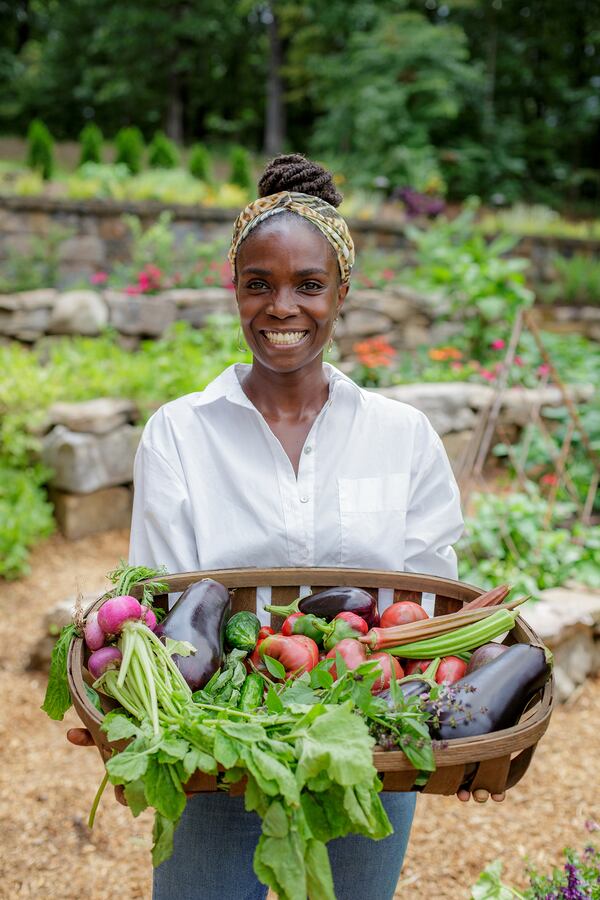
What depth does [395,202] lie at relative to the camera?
12859 millimetres

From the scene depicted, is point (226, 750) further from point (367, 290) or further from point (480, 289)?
point (367, 290)

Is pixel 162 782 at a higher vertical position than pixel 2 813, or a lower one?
higher

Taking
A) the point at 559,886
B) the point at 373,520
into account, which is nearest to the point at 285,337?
the point at 373,520

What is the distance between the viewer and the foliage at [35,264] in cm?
865

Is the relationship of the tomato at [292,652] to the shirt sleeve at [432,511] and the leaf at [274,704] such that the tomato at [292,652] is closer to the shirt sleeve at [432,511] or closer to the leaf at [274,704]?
the leaf at [274,704]

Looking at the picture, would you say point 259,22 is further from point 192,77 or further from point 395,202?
point 395,202

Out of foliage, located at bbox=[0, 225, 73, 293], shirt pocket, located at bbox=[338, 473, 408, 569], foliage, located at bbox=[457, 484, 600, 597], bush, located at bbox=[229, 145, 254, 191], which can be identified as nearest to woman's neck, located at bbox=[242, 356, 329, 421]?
shirt pocket, located at bbox=[338, 473, 408, 569]

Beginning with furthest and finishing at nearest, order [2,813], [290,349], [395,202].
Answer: [395,202] → [2,813] → [290,349]

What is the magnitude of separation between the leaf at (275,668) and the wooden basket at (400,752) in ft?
0.80

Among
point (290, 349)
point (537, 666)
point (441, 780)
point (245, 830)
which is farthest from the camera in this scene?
point (290, 349)

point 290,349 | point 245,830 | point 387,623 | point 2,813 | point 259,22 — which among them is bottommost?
point 2,813

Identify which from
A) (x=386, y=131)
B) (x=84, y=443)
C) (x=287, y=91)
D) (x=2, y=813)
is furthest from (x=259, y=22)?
(x=2, y=813)

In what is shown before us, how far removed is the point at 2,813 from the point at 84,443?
2682 mm

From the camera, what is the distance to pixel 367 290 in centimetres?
921
